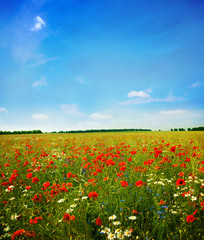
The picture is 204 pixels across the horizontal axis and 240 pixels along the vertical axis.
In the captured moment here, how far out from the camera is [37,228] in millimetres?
2564

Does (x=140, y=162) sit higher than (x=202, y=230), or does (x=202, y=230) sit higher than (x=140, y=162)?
(x=140, y=162)

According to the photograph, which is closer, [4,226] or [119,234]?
[119,234]

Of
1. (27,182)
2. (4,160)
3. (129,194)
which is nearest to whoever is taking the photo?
(129,194)

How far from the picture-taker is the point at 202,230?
7.54 ft

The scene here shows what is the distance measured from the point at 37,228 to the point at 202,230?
8.66ft

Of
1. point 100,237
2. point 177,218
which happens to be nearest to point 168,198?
point 177,218

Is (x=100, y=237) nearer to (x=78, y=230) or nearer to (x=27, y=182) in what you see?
(x=78, y=230)

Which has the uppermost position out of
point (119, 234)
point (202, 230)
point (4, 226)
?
point (119, 234)

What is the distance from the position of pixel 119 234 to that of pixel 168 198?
1.71 metres

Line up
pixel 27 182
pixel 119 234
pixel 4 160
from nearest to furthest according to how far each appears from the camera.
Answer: pixel 119 234 < pixel 27 182 < pixel 4 160

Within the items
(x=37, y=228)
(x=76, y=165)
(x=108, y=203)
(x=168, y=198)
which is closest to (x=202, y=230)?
(x=168, y=198)

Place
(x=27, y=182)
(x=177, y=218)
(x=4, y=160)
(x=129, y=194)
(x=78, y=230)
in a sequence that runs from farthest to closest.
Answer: (x=4, y=160) < (x=27, y=182) < (x=129, y=194) < (x=177, y=218) < (x=78, y=230)

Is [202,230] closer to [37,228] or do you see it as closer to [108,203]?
[108,203]

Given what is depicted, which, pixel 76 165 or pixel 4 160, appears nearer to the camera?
pixel 76 165
